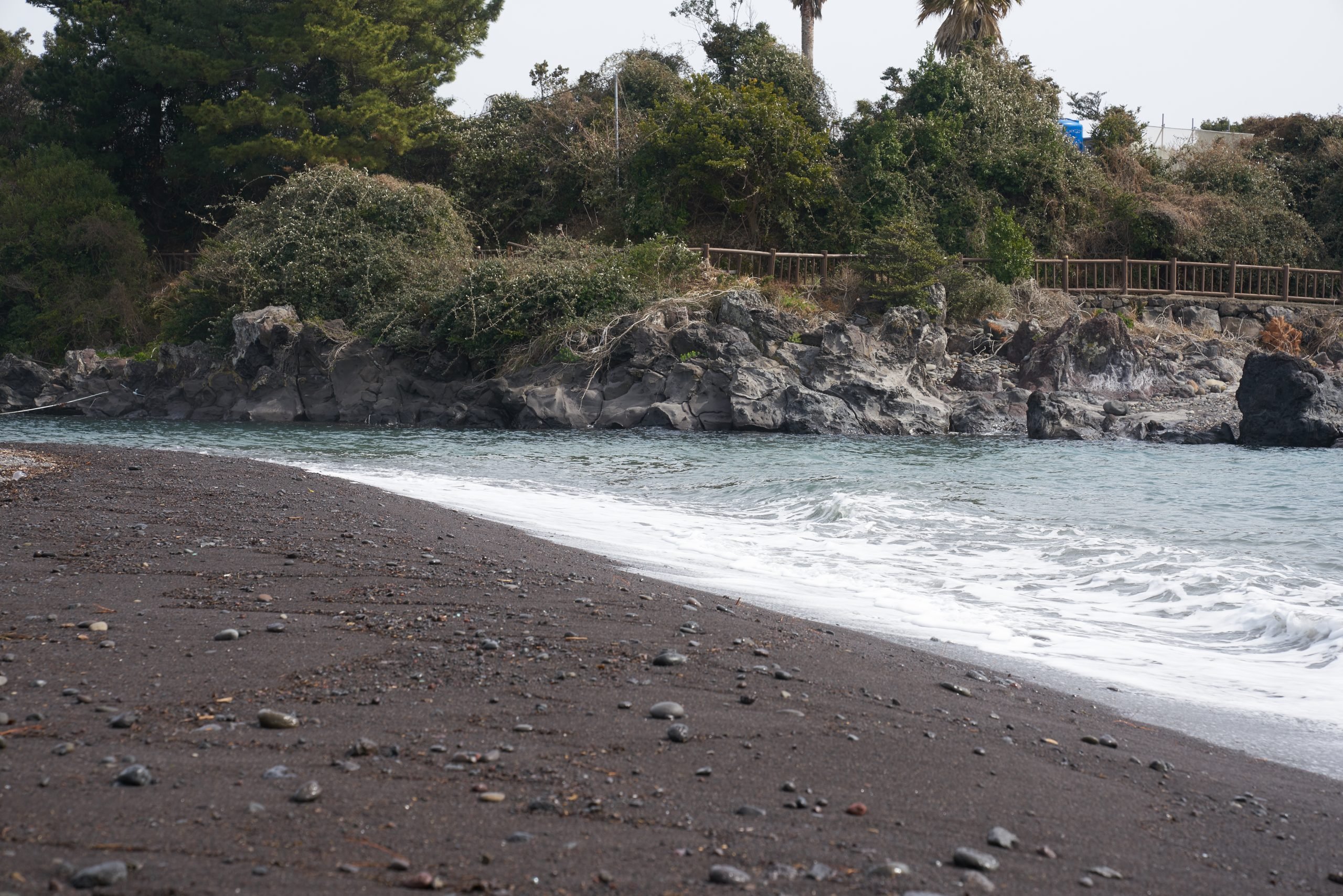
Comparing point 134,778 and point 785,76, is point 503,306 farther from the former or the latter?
point 134,778

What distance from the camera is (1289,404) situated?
18312 millimetres

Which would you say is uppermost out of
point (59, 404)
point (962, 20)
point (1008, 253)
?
point (962, 20)

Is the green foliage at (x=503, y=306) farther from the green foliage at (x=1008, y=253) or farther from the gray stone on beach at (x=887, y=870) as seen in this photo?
the gray stone on beach at (x=887, y=870)

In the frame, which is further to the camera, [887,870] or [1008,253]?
[1008,253]

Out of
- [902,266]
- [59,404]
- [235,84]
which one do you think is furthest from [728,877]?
[235,84]

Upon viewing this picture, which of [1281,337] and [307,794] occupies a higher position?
[1281,337]

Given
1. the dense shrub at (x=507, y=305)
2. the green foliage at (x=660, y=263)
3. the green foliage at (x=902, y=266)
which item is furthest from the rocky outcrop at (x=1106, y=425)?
the green foliage at (x=660, y=263)

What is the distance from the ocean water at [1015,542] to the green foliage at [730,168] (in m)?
15.3

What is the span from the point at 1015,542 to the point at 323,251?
21387 millimetres

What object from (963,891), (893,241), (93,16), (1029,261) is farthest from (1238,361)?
(93,16)

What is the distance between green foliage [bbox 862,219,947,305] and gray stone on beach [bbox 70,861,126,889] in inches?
969

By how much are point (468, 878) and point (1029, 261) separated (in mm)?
29268

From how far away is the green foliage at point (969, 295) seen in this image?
26.0 m

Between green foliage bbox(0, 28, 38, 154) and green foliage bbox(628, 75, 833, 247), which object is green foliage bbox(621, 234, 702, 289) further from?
green foliage bbox(0, 28, 38, 154)
